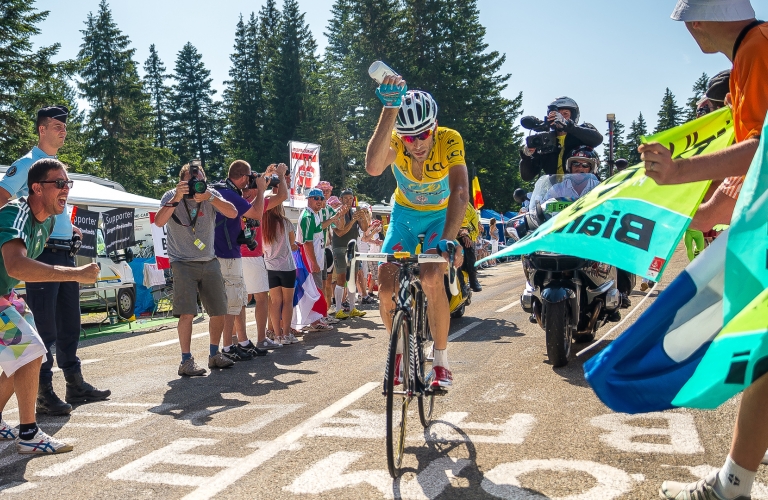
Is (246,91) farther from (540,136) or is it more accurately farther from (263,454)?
(263,454)

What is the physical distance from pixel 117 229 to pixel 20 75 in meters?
22.8

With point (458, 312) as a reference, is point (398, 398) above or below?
above

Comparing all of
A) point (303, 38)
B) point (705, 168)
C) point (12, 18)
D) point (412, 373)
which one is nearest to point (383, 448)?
point (412, 373)

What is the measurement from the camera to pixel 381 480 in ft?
12.7

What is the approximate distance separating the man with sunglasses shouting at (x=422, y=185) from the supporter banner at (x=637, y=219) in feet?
3.14

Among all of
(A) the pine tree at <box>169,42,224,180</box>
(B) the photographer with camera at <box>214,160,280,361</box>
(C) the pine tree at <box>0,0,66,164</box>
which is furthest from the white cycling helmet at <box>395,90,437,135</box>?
(A) the pine tree at <box>169,42,224,180</box>

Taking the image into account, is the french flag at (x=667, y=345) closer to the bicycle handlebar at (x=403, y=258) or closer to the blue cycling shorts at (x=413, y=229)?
the bicycle handlebar at (x=403, y=258)

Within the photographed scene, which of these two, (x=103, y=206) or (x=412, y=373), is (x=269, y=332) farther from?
(x=103, y=206)

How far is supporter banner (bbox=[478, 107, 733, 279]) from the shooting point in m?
3.43

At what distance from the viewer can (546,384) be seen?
6.18 m

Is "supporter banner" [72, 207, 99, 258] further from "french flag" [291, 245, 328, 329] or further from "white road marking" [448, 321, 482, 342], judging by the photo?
"white road marking" [448, 321, 482, 342]

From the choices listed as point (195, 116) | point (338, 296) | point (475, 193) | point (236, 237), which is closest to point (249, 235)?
point (236, 237)

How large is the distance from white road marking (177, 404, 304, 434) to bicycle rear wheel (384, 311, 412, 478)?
1.38m

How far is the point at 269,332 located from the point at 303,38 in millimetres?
60769
